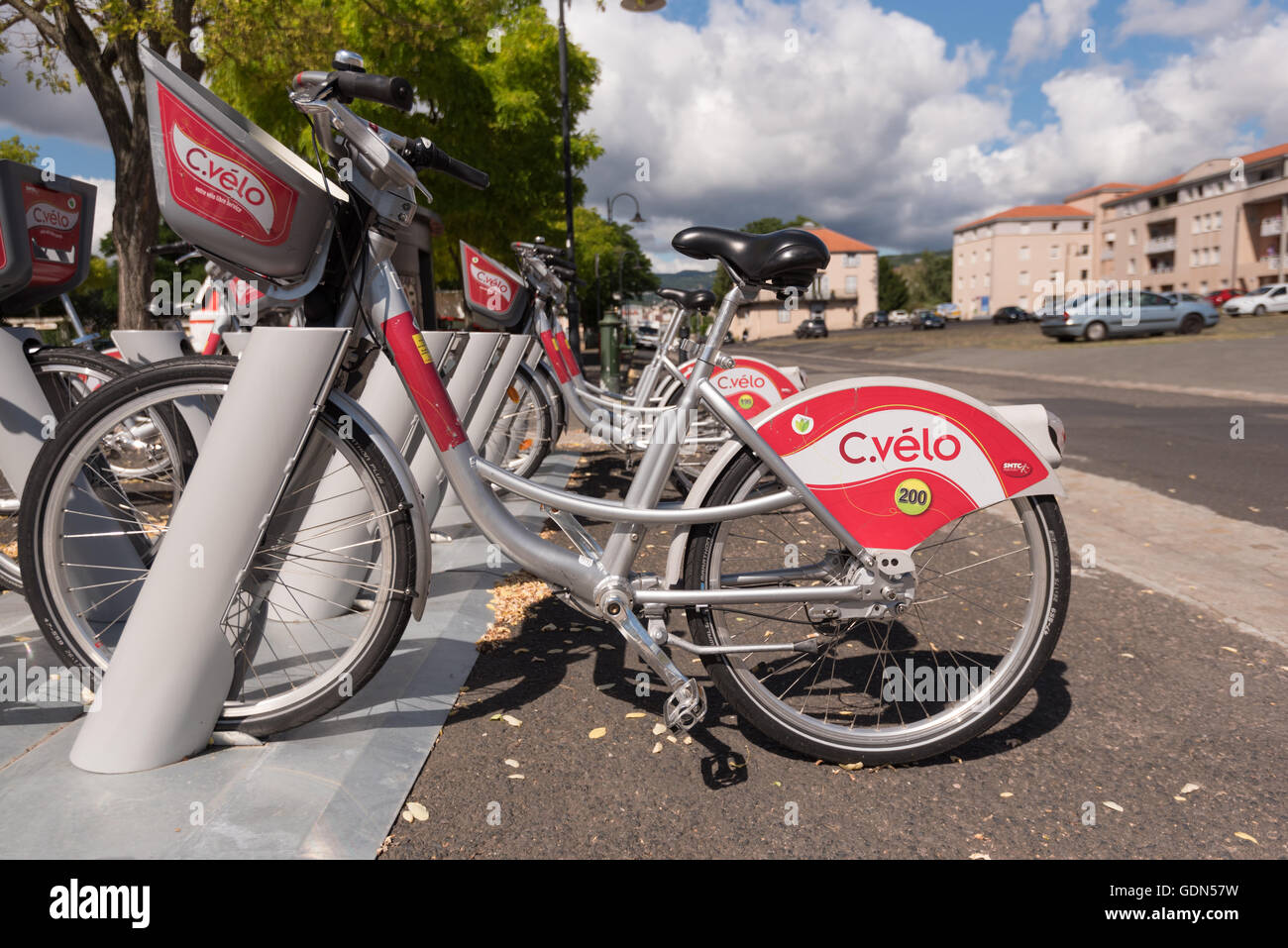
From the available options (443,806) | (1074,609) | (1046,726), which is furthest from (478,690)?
(1074,609)

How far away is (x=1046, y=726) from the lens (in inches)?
109

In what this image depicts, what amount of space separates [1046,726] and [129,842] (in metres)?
2.58

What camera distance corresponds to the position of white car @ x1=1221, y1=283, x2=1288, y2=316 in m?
39.0

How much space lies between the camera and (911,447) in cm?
247

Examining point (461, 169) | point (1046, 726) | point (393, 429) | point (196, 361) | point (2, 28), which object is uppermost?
point (2, 28)

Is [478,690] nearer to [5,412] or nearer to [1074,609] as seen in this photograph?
[5,412]

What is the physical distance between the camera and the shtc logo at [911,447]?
247 centimetres

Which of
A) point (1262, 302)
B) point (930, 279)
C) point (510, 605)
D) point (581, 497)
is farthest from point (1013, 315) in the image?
point (930, 279)

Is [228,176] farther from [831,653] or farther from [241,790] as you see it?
[831,653]

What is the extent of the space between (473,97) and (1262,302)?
38148 mm

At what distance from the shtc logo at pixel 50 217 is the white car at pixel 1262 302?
46987 millimetres

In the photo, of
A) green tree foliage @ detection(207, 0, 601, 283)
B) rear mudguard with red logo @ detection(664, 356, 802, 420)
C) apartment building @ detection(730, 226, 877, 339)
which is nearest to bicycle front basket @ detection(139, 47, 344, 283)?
rear mudguard with red logo @ detection(664, 356, 802, 420)

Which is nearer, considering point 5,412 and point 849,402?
point 849,402
